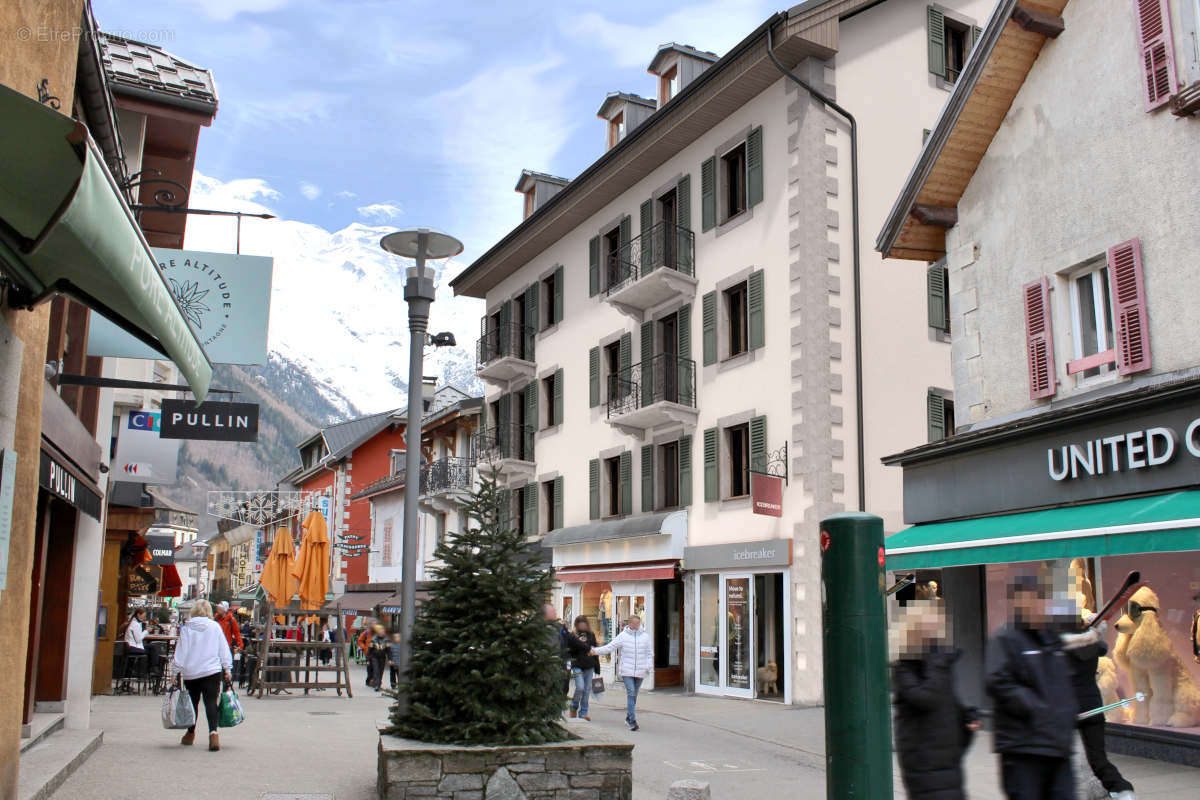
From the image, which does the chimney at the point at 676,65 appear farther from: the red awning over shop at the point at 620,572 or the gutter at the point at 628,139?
the red awning over shop at the point at 620,572

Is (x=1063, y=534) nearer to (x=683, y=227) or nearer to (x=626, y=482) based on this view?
(x=683, y=227)

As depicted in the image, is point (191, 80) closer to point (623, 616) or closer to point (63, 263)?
point (63, 263)

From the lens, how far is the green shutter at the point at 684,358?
24.3 meters

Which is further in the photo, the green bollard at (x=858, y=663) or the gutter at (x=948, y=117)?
the gutter at (x=948, y=117)

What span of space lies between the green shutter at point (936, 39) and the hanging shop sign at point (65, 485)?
59.4 ft

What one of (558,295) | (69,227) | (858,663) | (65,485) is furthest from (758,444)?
(69,227)

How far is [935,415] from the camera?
72.7ft

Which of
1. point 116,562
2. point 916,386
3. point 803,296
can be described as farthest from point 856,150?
point 116,562

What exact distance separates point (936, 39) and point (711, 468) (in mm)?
9869

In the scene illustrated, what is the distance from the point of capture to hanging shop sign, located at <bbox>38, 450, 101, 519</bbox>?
8898mm

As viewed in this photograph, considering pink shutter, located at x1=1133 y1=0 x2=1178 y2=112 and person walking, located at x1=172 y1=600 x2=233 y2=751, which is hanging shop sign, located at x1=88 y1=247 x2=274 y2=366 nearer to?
person walking, located at x1=172 y1=600 x2=233 y2=751

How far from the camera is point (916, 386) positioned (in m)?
22.1

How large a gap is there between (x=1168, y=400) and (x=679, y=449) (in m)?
13.9

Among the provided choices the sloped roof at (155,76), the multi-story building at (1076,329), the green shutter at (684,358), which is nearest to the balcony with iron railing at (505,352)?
the green shutter at (684,358)
